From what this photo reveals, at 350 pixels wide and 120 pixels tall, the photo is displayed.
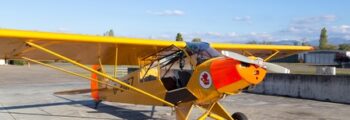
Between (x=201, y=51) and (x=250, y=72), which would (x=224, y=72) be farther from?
(x=201, y=51)

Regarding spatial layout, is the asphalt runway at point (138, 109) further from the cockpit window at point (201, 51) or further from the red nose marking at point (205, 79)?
the red nose marking at point (205, 79)

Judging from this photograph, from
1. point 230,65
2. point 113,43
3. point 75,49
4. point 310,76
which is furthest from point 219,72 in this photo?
point 310,76

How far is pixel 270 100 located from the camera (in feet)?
47.8

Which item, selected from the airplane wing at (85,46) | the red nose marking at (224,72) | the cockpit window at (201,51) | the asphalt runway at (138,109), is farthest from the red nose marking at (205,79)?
the asphalt runway at (138,109)

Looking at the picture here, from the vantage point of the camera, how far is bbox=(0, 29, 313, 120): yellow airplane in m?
A: 7.27

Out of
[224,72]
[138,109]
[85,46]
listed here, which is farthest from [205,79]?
[138,109]

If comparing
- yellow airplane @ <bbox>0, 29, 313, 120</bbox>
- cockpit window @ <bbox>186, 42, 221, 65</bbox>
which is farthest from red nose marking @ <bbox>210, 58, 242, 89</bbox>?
cockpit window @ <bbox>186, 42, 221, 65</bbox>

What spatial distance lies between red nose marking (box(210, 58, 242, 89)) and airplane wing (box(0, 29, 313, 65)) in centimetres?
145

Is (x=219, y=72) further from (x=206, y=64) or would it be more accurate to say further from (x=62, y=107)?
(x=62, y=107)

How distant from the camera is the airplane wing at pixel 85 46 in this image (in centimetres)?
792

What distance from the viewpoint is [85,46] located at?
30.0 feet

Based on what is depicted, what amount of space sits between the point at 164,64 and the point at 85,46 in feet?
5.92

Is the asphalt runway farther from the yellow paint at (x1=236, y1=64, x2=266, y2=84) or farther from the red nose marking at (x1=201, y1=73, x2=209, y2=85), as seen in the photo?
the yellow paint at (x1=236, y1=64, x2=266, y2=84)

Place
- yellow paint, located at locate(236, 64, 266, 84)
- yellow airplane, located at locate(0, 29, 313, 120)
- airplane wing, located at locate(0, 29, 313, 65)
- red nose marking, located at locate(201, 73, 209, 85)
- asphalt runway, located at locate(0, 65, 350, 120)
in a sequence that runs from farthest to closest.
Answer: asphalt runway, located at locate(0, 65, 350, 120)
airplane wing, located at locate(0, 29, 313, 65)
red nose marking, located at locate(201, 73, 209, 85)
yellow airplane, located at locate(0, 29, 313, 120)
yellow paint, located at locate(236, 64, 266, 84)
